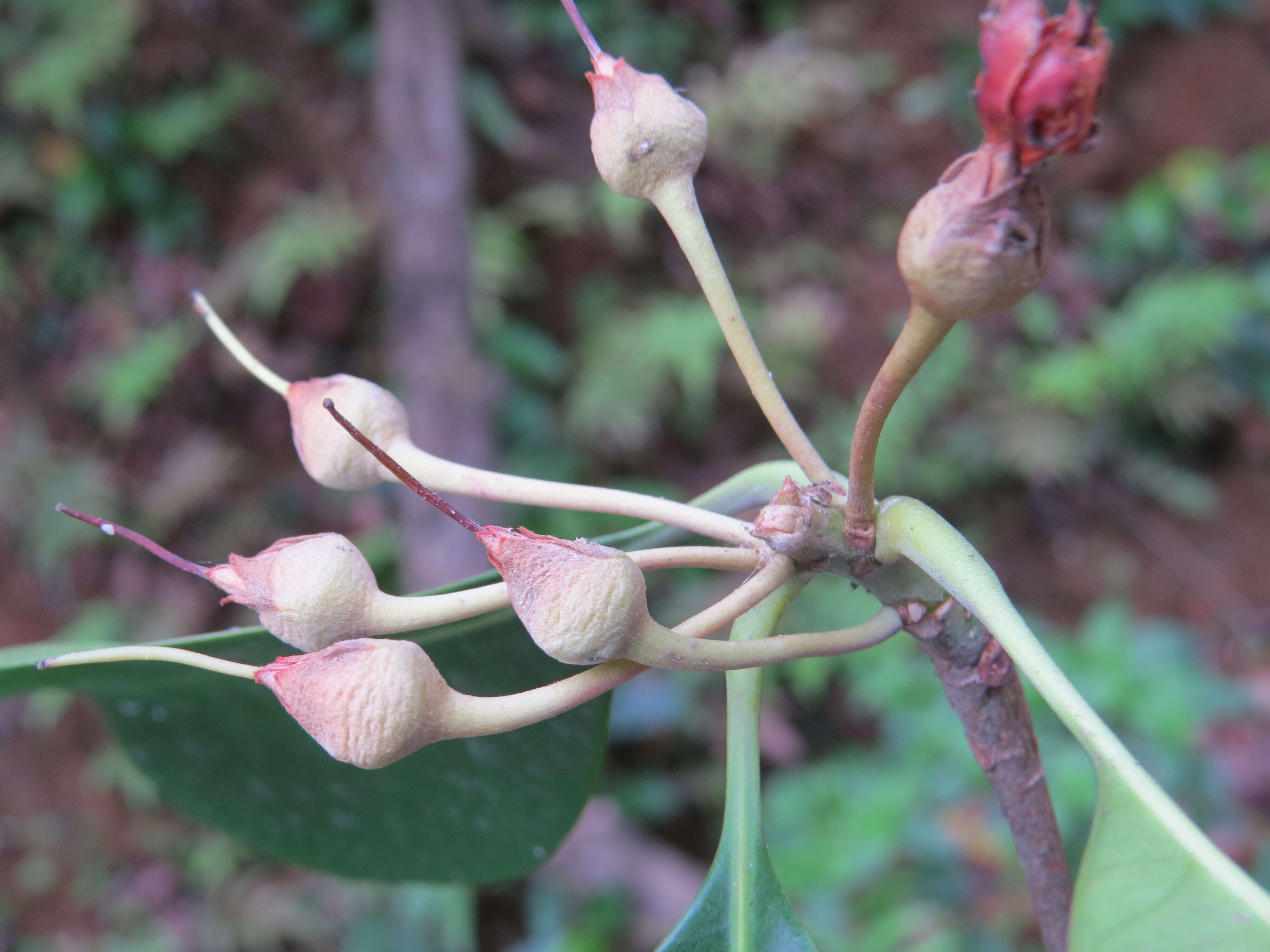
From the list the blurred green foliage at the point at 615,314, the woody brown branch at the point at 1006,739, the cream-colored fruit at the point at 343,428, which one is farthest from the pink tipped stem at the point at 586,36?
the blurred green foliage at the point at 615,314

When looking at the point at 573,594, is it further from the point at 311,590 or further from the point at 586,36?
the point at 586,36

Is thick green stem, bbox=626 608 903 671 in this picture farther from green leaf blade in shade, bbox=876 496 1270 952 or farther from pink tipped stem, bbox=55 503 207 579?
pink tipped stem, bbox=55 503 207 579

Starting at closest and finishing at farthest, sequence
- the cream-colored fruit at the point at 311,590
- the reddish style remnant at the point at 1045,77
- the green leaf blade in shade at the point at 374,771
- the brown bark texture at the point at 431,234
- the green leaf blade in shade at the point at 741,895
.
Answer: the reddish style remnant at the point at 1045,77 → the cream-colored fruit at the point at 311,590 → the green leaf blade in shade at the point at 741,895 → the green leaf blade in shade at the point at 374,771 → the brown bark texture at the point at 431,234

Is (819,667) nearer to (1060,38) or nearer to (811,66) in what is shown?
(811,66)

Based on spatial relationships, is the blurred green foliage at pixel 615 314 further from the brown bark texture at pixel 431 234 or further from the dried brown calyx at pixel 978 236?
the dried brown calyx at pixel 978 236

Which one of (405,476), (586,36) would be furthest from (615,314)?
(405,476)

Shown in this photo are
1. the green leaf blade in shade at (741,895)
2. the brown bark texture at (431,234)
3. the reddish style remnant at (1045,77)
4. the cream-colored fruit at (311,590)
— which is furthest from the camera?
the brown bark texture at (431,234)

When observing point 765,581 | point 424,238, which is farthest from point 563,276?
point 765,581
